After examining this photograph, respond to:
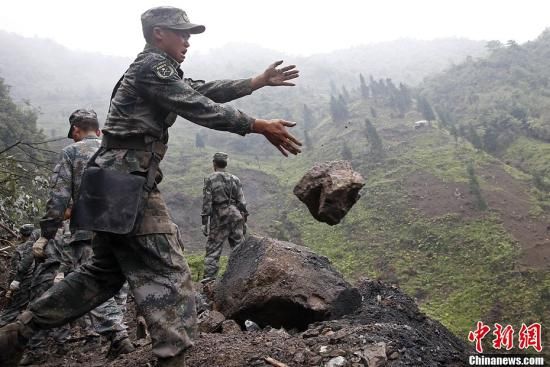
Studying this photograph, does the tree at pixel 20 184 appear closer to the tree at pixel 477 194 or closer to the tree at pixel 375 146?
the tree at pixel 477 194

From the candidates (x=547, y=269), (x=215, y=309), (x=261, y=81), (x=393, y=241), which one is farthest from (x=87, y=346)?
(x=393, y=241)

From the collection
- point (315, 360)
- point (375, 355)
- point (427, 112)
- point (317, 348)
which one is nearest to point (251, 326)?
point (317, 348)

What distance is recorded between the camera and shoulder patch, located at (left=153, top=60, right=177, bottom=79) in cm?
234

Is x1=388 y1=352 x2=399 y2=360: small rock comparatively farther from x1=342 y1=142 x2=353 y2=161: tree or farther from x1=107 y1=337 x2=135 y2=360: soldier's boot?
x1=342 y1=142 x2=353 y2=161: tree

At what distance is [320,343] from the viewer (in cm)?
299

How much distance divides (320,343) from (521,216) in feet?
53.2

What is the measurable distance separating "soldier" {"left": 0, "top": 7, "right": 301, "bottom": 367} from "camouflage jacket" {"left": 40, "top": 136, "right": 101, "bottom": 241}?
1.19m

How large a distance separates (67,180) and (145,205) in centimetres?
189

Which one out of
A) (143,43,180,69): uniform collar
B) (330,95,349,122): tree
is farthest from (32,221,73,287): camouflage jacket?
(330,95,349,122): tree

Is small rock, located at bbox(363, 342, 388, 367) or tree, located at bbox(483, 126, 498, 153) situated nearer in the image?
small rock, located at bbox(363, 342, 388, 367)

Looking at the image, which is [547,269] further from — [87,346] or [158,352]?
[158,352]

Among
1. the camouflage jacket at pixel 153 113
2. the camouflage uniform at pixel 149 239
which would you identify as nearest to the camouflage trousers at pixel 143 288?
the camouflage uniform at pixel 149 239

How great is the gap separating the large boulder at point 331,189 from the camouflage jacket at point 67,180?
81.5 inches

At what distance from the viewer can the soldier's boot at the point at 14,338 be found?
2.40 meters
